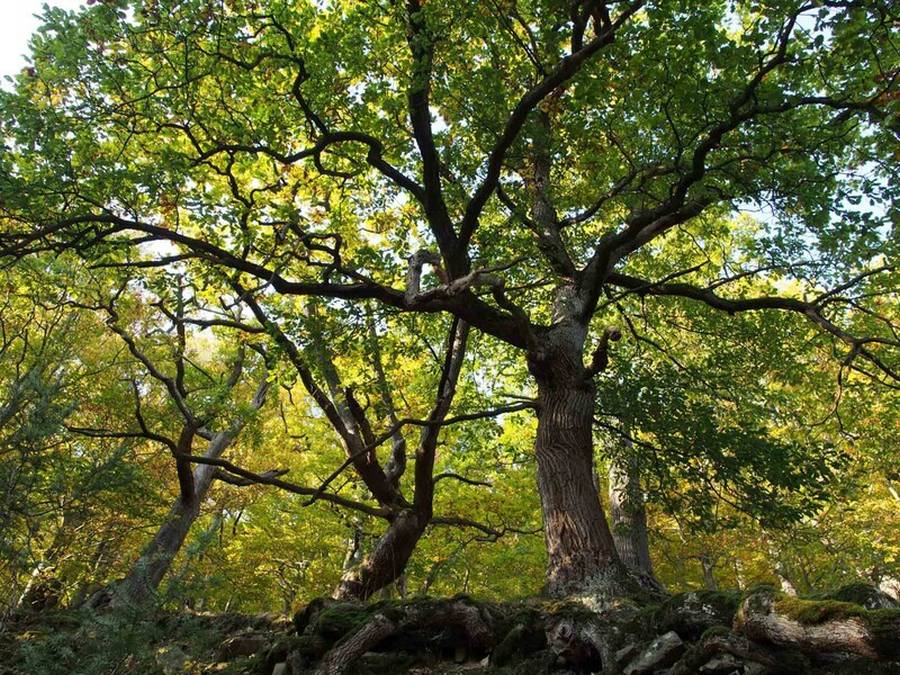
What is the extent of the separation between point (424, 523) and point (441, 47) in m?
6.71

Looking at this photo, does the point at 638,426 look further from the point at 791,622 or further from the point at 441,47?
the point at 441,47

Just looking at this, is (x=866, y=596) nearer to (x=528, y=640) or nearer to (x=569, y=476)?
(x=528, y=640)

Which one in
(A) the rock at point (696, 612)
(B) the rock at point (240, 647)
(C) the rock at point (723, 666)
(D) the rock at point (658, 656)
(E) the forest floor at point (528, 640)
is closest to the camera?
(E) the forest floor at point (528, 640)

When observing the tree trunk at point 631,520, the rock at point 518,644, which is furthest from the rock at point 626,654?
the tree trunk at point 631,520

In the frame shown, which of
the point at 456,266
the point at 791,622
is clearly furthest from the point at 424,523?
the point at 791,622

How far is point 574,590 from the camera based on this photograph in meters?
4.98

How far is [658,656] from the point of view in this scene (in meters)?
3.52

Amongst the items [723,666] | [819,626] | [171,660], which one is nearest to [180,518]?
[171,660]

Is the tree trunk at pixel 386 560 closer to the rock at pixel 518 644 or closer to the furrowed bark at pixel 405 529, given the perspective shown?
the furrowed bark at pixel 405 529

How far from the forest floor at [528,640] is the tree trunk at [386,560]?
6.80 ft

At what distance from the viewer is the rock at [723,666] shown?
3.15 meters

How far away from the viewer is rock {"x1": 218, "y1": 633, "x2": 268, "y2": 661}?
607cm

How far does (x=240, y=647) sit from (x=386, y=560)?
2501mm

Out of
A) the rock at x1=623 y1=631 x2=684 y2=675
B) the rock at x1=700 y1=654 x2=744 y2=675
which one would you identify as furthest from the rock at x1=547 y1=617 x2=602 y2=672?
the rock at x1=700 y1=654 x2=744 y2=675
